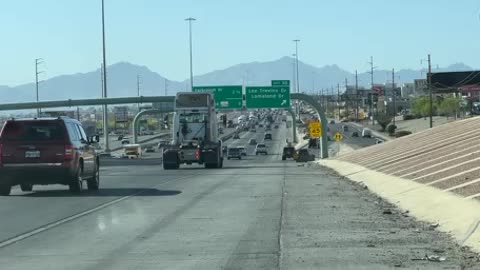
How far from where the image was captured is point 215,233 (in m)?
14.5

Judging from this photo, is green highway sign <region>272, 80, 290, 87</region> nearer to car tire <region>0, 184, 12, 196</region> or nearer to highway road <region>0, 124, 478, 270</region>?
highway road <region>0, 124, 478, 270</region>

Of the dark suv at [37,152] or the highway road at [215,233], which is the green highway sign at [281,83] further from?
the dark suv at [37,152]

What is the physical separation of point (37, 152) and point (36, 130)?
678mm

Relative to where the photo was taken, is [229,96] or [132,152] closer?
[229,96]

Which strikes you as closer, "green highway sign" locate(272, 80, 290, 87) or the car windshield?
the car windshield

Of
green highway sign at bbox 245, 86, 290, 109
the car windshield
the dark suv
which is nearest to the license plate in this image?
the dark suv

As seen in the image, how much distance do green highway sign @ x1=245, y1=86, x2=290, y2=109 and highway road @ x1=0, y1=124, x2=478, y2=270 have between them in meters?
42.1

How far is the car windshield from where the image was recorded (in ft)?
76.5

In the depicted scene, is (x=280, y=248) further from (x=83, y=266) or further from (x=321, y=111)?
(x=321, y=111)

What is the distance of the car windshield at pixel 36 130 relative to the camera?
23312 mm

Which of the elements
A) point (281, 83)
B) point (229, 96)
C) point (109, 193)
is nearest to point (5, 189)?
point (109, 193)

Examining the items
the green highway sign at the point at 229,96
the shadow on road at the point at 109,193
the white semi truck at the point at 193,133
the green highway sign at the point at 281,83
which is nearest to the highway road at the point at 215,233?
the shadow on road at the point at 109,193

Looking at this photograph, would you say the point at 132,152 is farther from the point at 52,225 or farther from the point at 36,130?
the point at 52,225

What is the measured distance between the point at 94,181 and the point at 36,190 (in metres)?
1.87
